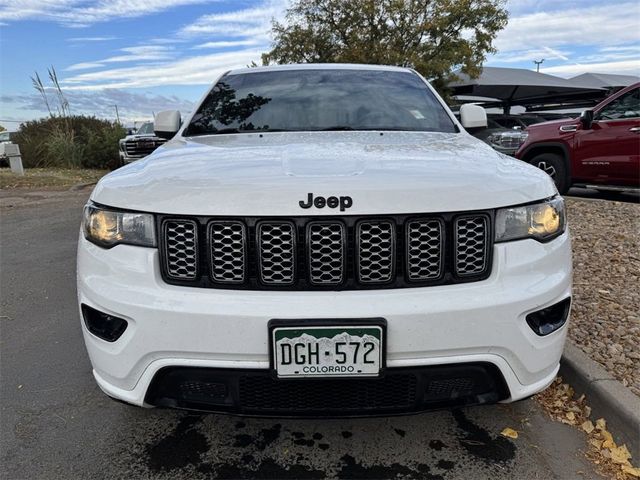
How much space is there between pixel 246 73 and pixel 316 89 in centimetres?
65

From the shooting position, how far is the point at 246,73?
11.7 feet

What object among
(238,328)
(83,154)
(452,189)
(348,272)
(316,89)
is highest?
(316,89)

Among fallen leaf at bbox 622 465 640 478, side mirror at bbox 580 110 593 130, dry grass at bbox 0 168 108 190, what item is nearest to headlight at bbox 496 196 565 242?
fallen leaf at bbox 622 465 640 478

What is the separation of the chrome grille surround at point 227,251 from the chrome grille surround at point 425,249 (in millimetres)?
592

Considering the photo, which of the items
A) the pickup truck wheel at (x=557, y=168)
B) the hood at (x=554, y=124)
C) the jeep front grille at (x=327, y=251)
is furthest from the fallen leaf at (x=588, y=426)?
the hood at (x=554, y=124)

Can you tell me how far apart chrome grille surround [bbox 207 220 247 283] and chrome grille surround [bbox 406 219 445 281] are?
59cm

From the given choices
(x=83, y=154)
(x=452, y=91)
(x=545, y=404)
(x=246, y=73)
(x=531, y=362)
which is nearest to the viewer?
(x=531, y=362)

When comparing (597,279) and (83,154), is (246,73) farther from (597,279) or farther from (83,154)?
(83,154)

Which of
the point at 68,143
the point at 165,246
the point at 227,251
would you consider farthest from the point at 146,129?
the point at 227,251

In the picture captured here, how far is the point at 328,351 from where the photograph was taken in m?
1.70

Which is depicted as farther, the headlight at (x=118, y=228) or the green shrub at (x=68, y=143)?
the green shrub at (x=68, y=143)

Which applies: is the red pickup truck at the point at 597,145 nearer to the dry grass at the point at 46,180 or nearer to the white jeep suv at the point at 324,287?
the white jeep suv at the point at 324,287

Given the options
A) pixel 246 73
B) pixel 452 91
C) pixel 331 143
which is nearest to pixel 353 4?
pixel 452 91

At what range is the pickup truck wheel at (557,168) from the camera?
7.67 m
